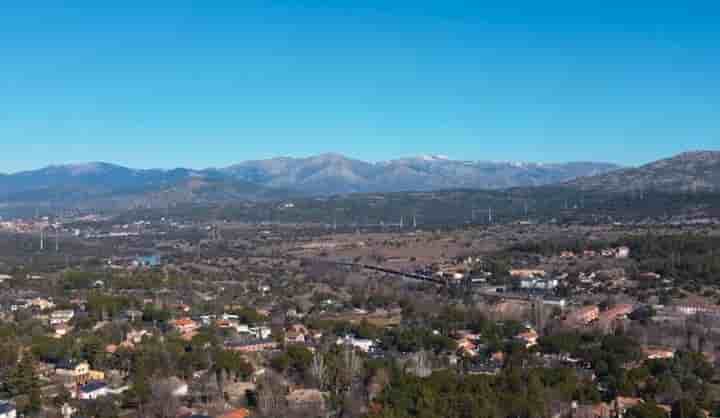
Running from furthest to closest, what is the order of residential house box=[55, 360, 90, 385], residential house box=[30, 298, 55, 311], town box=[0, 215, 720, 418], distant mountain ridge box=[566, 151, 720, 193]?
distant mountain ridge box=[566, 151, 720, 193]
residential house box=[30, 298, 55, 311]
residential house box=[55, 360, 90, 385]
town box=[0, 215, 720, 418]

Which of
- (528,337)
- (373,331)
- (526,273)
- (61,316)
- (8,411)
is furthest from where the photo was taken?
(526,273)

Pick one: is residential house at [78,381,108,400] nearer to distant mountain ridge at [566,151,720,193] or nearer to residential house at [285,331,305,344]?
residential house at [285,331,305,344]

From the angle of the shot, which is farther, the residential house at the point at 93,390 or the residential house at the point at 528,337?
the residential house at the point at 528,337

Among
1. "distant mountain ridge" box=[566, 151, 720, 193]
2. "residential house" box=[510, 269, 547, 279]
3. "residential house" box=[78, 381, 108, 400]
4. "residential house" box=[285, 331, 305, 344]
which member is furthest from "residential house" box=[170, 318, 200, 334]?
"distant mountain ridge" box=[566, 151, 720, 193]

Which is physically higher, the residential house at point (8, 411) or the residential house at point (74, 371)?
the residential house at point (8, 411)

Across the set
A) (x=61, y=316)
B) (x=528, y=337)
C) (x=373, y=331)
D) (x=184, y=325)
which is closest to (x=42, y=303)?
(x=61, y=316)

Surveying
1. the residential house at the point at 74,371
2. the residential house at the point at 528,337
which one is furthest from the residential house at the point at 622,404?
the residential house at the point at 74,371

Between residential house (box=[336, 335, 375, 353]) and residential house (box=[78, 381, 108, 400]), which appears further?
Result: residential house (box=[336, 335, 375, 353])

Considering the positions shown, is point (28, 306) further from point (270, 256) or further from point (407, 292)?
point (270, 256)

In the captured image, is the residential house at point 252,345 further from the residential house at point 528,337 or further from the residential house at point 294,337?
the residential house at point 528,337

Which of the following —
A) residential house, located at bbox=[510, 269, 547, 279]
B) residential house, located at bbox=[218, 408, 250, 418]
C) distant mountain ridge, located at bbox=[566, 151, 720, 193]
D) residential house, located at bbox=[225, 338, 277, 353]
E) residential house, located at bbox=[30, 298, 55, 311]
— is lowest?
residential house, located at bbox=[218, 408, 250, 418]

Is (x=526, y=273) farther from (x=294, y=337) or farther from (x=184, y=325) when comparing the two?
(x=184, y=325)
